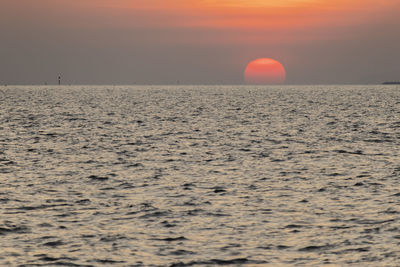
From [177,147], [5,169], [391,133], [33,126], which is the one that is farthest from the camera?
[33,126]

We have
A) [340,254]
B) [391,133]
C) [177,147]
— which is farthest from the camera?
[391,133]

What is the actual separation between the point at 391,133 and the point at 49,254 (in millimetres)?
47503

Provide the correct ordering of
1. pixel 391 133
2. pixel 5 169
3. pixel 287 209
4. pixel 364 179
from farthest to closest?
pixel 391 133, pixel 5 169, pixel 364 179, pixel 287 209

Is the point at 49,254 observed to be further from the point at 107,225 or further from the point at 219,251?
the point at 219,251

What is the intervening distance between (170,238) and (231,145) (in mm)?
29009

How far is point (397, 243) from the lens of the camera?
64.3 ft

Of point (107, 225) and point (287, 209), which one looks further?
point (287, 209)

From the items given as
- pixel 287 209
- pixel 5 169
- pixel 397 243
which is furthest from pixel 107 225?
pixel 5 169

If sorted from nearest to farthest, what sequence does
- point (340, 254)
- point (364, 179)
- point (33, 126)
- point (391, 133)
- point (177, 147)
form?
point (340, 254), point (364, 179), point (177, 147), point (391, 133), point (33, 126)

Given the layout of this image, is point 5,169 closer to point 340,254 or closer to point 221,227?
point 221,227

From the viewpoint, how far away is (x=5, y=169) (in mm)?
35125

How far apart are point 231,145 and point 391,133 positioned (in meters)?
19.5

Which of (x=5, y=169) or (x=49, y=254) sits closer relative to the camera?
(x=49, y=254)

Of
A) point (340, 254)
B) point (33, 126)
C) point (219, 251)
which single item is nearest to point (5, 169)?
point (219, 251)
